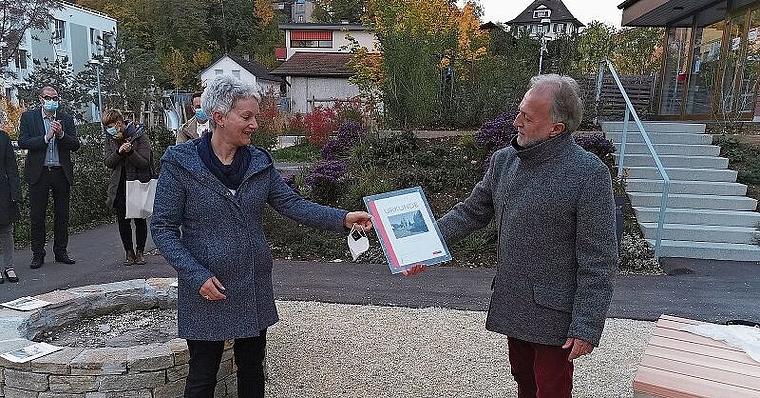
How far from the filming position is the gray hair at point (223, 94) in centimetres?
231

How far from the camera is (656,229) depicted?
22.3 ft

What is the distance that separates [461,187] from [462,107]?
282 cm

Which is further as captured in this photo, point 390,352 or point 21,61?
point 21,61

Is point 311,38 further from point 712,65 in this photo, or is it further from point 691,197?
point 691,197

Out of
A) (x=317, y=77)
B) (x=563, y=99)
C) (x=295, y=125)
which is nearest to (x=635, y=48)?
(x=295, y=125)

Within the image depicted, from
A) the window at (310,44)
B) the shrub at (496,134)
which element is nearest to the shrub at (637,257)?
the shrub at (496,134)

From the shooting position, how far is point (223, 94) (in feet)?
7.56

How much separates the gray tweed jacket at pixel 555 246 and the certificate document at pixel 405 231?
1.37 feet

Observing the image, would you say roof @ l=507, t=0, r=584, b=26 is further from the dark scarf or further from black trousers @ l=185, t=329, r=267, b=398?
black trousers @ l=185, t=329, r=267, b=398

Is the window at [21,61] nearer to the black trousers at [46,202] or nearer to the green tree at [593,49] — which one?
the black trousers at [46,202]

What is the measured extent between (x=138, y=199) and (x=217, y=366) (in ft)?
11.9

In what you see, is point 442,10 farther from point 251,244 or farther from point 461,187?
point 251,244

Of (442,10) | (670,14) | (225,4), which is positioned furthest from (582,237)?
(225,4)

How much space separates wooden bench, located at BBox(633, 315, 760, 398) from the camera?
227 centimetres
